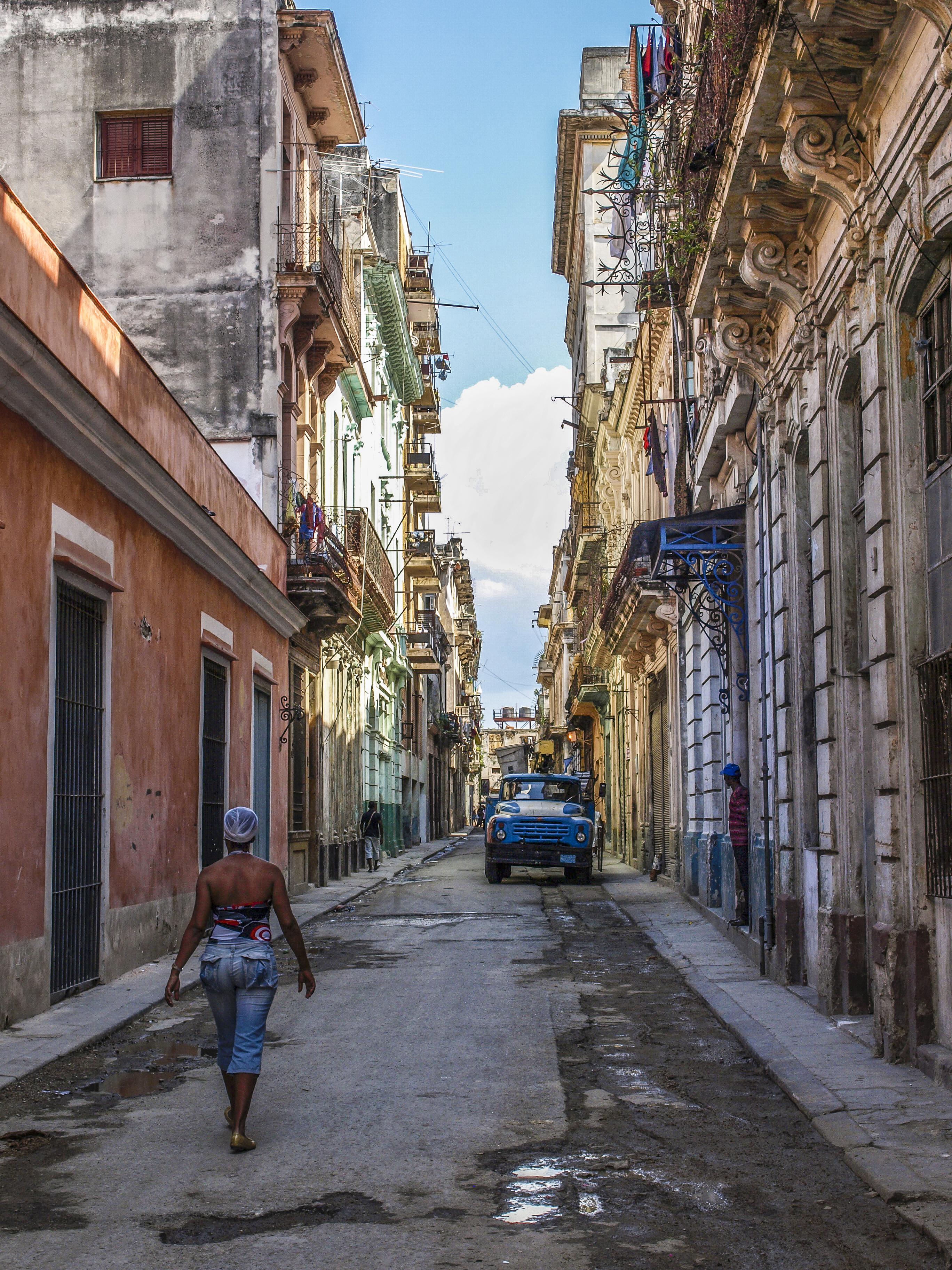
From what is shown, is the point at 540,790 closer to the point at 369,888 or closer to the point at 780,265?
the point at 369,888

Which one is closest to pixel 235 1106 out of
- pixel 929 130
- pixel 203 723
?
pixel 929 130

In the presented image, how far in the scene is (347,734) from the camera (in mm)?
30203

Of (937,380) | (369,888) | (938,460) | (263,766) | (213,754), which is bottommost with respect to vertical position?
(369,888)

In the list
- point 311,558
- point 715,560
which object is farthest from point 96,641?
point 311,558

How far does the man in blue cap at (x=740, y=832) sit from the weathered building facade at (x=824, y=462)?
261 mm

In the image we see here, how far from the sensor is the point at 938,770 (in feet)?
24.4

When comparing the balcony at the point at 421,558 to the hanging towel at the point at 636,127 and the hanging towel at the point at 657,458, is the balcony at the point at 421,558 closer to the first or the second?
the hanging towel at the point at 657,458

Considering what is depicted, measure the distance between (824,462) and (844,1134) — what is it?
5446 mm

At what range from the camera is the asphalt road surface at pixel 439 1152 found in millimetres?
4777

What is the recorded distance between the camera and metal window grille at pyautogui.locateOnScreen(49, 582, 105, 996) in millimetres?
10828

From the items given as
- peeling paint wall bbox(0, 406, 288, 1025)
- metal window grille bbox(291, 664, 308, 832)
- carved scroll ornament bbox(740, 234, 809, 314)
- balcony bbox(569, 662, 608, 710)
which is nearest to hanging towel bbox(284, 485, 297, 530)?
metal window grille bbox(291, 664, 308, 832)

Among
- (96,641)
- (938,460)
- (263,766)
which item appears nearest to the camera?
(938,460)

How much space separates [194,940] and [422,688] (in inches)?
1791

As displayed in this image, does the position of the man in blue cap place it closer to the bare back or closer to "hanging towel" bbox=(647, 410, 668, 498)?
"hanging towel" bbox=(647, 410, 668, 498)
